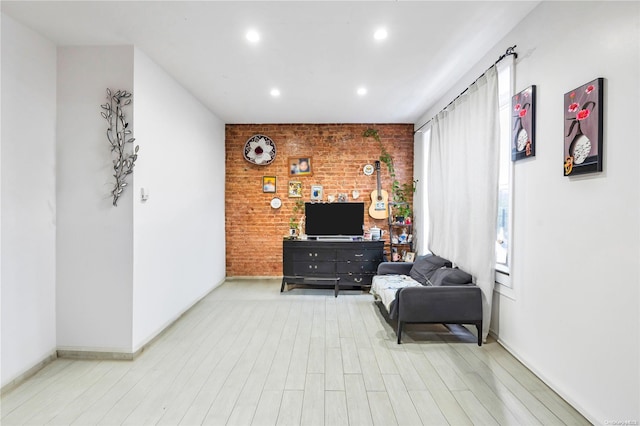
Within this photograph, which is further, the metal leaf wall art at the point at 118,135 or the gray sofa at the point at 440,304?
the gray sofa at the point at 440,304

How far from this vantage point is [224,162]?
5.70m

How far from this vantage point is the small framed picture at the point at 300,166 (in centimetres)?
566

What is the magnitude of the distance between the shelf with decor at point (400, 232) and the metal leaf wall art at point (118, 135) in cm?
407

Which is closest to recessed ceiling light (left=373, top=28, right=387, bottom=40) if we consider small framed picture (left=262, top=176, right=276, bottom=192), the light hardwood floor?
the light hardwood floor

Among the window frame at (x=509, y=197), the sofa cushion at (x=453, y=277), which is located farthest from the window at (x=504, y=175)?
the sofa cushion at (x=453, y=277)

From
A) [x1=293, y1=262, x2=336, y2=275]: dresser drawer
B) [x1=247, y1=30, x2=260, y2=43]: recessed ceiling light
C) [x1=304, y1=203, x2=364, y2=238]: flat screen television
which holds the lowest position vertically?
[x1=293, y1=262, x2=336, y2=275]: dresser drawer

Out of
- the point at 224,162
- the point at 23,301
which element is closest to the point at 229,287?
the point at 224,162

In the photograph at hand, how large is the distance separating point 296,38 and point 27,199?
2614mm

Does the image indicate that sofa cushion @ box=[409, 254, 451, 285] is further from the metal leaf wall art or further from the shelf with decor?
the metal leaf wall art

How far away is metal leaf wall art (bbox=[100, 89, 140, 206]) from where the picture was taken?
9.29 ft

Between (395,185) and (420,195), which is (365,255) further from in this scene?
(395,185)

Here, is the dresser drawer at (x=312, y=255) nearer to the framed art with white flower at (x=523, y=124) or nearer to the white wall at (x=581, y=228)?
the white wall at (x=581, y=228)

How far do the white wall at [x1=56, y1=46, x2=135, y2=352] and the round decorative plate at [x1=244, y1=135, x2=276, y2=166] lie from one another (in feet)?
9.33

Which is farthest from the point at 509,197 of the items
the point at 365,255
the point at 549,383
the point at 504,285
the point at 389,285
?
the point at 365,255
